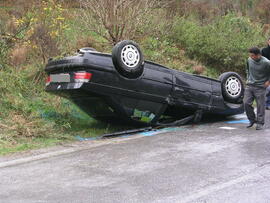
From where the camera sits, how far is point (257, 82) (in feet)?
27.5

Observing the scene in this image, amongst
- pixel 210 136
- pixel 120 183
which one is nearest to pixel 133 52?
pixel 210 136

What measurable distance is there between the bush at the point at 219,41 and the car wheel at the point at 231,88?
557 centimetres

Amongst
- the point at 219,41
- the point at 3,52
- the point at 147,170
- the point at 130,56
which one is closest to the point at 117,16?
the point at 3,52

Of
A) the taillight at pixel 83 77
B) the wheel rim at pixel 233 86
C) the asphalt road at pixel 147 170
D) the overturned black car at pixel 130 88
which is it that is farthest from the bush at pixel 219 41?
the taillight at pixel 83 77

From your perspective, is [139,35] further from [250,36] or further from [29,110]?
[29,110]

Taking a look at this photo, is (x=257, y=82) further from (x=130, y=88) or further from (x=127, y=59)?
(x=127, y=59)

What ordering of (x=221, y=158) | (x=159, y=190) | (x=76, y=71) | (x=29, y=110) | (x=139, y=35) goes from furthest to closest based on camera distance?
1. (x=139, y=35)
2. (x=29, y=110)
3. (x=76, y=71)
4. (x=221, y=158)
5. (x=159, y=190)

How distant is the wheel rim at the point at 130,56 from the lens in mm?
7410

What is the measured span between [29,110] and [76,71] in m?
1.67

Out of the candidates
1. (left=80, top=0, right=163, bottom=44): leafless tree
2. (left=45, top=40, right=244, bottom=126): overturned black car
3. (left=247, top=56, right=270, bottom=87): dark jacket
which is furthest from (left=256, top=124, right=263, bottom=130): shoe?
(left=80, top=0, right=163, bottom=44): leafless tree

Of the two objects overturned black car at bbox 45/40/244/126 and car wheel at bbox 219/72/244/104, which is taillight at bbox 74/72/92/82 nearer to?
overturned black car at bbox 45/40/244/126

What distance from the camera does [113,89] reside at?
24.3 ft

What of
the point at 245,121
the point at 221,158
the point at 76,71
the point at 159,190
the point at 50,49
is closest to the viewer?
the point at 159,190

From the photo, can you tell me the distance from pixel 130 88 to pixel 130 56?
1.84ft
